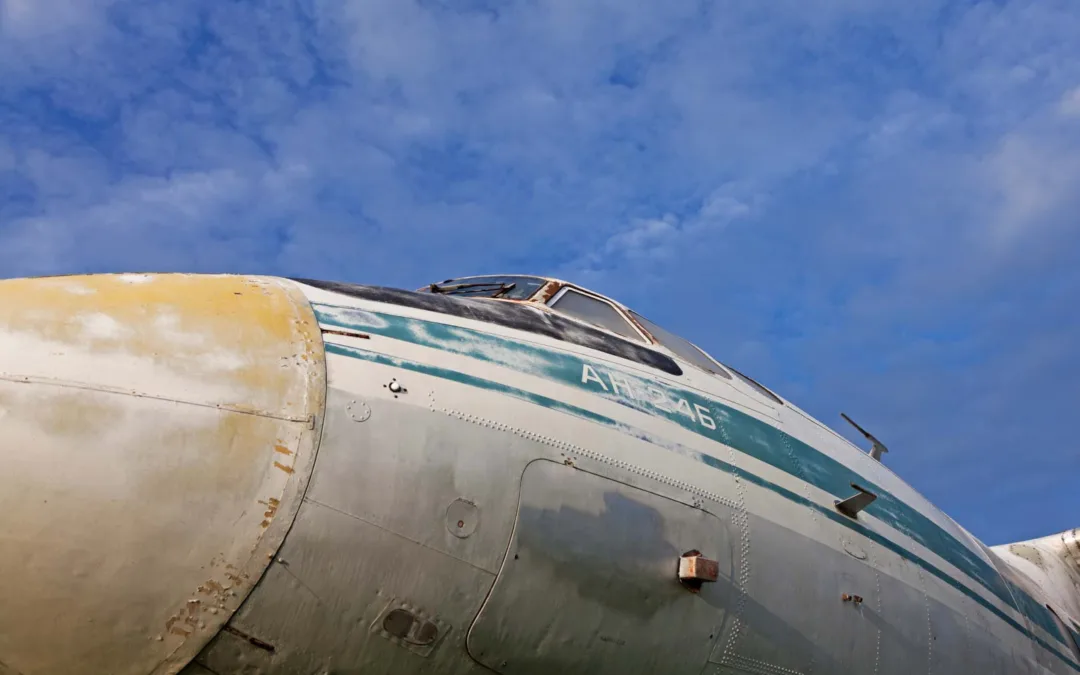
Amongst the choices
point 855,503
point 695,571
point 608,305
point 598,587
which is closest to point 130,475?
point 598,587

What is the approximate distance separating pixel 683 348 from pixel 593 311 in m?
0.93

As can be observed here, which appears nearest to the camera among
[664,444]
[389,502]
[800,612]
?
[389,502]

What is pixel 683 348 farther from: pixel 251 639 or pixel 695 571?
pixel 251 639

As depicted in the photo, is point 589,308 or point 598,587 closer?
point 598,587

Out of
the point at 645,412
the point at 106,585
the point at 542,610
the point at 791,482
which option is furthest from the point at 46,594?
the point at 791,482

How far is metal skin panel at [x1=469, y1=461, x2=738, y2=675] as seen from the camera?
5.24 meters

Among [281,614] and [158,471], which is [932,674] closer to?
[281,614]

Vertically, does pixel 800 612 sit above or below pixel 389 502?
above

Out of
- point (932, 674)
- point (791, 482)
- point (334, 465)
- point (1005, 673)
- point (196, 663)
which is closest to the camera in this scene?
point (196, 663)

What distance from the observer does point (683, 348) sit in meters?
8.16

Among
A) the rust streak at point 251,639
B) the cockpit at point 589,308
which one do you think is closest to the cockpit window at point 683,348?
the cockpit at point 589,308

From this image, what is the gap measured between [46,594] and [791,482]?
493 centimetres

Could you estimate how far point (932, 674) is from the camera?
749cm

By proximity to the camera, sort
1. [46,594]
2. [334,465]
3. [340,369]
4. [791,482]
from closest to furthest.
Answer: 1. [46,594]
2. [334,465]
3. [340,369]
4. [791,482]
